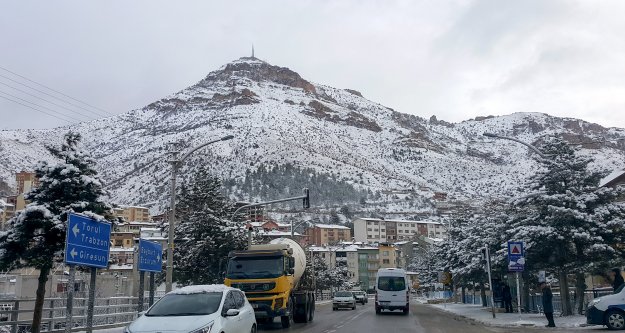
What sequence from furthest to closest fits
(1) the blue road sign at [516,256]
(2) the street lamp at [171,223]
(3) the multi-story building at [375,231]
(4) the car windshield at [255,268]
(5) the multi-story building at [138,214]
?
(3) the multi-story building at [375,231] < (5) the multi-story building at [138,214] < (1) the blue road sign at [516,256] < (4) the car windshield at [255,268] < (2) the street lamp at [171,223]

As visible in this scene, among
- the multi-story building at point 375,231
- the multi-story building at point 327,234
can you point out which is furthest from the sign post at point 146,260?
the multi-story building at point 375,231

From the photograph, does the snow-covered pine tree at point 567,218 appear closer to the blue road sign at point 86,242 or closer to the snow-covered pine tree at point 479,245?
the snow-covered pine tree at point 479,245

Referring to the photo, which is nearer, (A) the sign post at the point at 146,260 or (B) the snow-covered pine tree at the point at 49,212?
(B) the snow-covered pine tree at the point at 49,212

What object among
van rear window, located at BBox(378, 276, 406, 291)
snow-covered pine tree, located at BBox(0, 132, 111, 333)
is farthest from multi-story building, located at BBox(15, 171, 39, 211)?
van rear window, located at BBox(378, 276, 406, 291)

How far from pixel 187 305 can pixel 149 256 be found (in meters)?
8.68

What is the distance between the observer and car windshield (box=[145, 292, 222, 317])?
1162 cm

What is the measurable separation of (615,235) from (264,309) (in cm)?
1622

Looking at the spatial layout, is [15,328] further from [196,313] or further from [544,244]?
[544,244]

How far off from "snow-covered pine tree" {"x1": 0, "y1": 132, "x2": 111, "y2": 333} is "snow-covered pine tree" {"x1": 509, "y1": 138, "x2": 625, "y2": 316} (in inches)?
771

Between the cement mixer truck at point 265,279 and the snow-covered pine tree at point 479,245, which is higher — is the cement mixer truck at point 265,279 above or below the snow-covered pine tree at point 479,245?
below

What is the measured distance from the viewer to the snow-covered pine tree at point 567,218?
25078 millimetres

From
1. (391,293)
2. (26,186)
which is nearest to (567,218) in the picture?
(391,293)

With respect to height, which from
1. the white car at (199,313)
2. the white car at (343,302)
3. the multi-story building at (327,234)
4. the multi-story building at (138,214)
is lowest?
the white car at (343,302)

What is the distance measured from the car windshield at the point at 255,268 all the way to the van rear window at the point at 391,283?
572 inches
